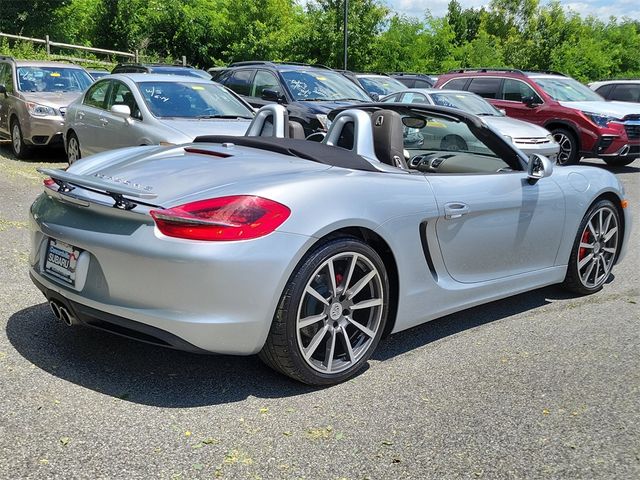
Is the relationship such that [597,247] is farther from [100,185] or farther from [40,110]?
[40,110]

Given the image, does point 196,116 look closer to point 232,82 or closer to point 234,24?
point 232,82

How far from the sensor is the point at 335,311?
358 centimetres

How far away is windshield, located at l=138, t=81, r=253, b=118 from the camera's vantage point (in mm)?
8695

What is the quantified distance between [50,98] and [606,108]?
9791 millimetres

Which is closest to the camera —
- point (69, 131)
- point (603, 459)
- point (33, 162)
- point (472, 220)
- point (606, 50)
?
point (603, 459)

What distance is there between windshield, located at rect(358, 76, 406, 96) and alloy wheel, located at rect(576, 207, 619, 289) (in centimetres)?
1093

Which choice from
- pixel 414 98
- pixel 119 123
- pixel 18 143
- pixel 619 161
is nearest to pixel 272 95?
pixel 414 98

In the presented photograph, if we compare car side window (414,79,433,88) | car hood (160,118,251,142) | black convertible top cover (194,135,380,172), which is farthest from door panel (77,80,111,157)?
car side window (414,79,433,88)

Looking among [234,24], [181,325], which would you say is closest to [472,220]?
[181,325]

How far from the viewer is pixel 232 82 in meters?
13.0

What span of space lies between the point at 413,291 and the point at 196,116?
548 cm

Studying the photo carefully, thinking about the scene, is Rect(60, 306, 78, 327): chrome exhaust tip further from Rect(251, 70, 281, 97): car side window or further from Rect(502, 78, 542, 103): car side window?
Rect(502, 78, 542, 103): car side window

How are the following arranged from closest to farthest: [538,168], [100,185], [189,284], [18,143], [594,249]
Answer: [189,284] < [100,185] < [538,168] < [594,249] < [18,143]

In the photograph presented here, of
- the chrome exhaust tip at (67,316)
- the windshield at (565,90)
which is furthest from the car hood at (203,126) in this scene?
the windshield at (565,90)
